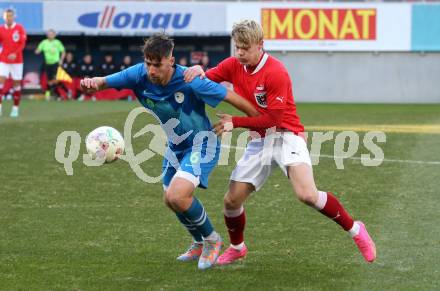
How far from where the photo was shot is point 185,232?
8.30 meters

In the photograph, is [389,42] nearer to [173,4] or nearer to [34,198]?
[173,4]

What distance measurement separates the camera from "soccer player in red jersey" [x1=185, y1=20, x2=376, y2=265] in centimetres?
688

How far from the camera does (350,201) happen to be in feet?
32.6

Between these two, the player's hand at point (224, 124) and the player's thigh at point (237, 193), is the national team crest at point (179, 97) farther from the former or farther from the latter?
the player's thigh at point (237, 193)

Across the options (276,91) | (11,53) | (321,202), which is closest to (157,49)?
(276,91)

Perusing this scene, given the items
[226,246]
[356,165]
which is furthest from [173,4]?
[226,246]

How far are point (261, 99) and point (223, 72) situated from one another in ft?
1.51

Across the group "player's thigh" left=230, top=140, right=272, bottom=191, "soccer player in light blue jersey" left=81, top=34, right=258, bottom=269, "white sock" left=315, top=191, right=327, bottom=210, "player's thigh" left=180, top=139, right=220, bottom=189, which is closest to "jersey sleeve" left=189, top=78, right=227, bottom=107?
"soccer player in light blue jersey" left=81, top=34, right=258, bottom=269

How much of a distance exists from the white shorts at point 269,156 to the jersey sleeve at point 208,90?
61 centimetres

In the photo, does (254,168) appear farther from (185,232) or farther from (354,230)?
(185,232)

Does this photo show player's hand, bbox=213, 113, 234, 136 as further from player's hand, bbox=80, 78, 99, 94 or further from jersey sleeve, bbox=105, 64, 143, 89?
player's hand, bbox=80, 78, 99, 94

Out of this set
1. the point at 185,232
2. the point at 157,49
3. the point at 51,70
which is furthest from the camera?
the point at 51,70

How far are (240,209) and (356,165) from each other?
5.88m

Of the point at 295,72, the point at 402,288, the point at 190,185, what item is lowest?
the point at 295,72
